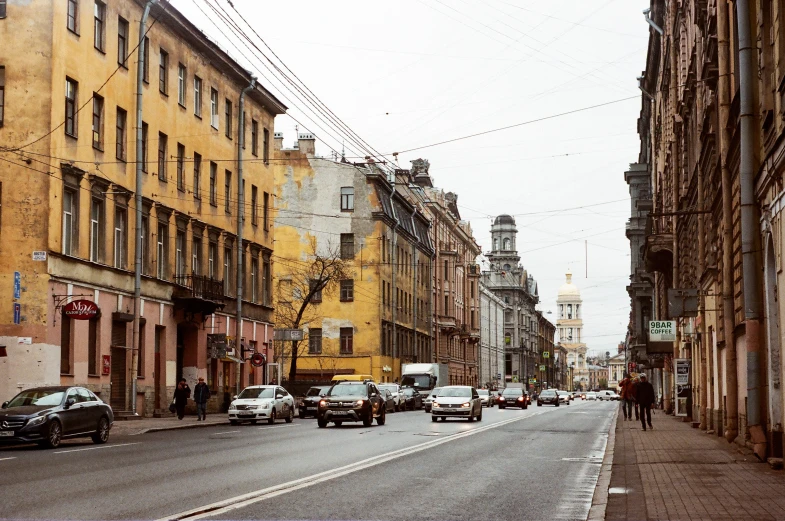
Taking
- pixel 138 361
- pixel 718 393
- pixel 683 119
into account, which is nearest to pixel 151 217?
pixel 138 361

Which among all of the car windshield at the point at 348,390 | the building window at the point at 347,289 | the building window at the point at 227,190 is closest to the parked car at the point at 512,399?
the building window at the point at 347,289

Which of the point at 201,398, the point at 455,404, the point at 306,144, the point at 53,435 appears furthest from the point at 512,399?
the point at 53,435

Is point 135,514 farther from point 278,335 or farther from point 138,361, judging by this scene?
point 278,335

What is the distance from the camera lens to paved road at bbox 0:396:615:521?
40.4ft

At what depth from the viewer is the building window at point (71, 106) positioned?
3528 centimetres

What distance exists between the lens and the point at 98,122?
3772cm

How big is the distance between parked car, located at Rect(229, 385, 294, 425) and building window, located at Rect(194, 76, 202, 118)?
41.1 feet

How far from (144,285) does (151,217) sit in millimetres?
2511

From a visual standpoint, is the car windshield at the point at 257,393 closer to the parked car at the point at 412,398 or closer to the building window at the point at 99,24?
the building window at the point at 99,24

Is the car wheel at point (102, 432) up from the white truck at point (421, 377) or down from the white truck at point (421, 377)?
down

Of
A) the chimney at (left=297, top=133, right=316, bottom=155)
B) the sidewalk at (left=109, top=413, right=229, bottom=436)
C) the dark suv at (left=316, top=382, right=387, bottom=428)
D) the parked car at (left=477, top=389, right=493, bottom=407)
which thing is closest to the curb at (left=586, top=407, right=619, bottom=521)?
the sidewalk at (left=109, top=413, right=229, bottom=436)

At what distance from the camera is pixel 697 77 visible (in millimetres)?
32406

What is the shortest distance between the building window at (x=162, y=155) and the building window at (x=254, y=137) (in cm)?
1180

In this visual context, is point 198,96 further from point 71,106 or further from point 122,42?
point 71,106
